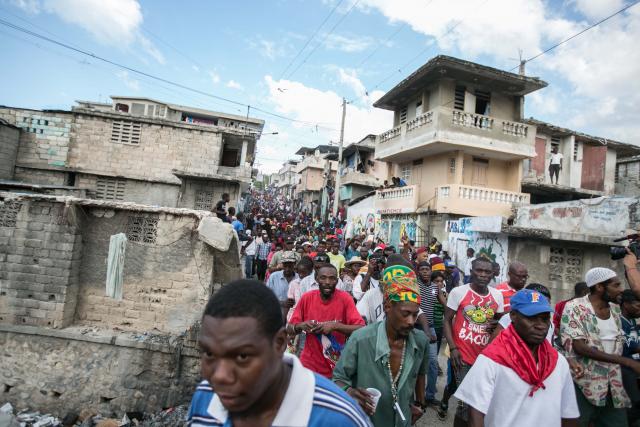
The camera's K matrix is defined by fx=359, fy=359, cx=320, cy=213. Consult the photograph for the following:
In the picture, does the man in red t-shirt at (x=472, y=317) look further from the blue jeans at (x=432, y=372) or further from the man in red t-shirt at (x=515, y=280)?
the blue jeans at (x=432, y=372)

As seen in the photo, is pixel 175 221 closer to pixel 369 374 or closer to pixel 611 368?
pixel 369 374

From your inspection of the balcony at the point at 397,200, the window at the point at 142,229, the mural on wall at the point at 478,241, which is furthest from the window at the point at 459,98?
the window at the point at 142,229

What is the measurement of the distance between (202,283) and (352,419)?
5.25 m

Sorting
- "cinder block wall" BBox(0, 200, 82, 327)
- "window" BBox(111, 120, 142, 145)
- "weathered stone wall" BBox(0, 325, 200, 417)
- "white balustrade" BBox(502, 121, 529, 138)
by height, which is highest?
"white balustrade" BBox(502, 121, 529, 138)

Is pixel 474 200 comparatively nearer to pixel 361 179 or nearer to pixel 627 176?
pixel 627 176

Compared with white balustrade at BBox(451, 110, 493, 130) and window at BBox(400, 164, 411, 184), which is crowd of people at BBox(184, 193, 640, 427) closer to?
white balustrade at BBox(451, 110, 493, 130)

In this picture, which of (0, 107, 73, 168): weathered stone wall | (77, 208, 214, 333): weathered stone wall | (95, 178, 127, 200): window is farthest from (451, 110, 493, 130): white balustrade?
(0, 107, 73, 168): weathered stone wall

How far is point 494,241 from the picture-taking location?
11258 millimetres

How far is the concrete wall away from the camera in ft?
50.2

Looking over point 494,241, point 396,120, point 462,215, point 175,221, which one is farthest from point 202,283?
point 396,120

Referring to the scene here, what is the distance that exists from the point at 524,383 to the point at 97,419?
19.2 ft

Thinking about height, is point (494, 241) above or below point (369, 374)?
above

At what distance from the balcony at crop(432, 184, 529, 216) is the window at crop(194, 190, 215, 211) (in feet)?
35.0

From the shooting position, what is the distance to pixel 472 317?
3.86 meters
